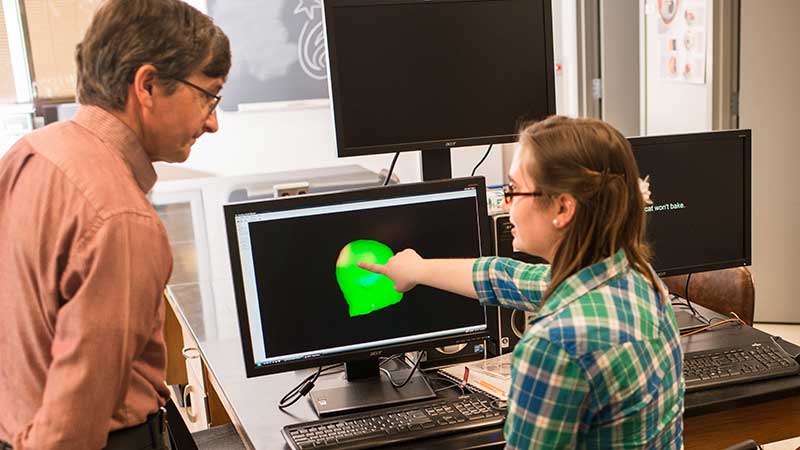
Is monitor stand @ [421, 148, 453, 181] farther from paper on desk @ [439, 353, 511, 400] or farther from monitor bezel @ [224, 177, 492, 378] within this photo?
paper on desk @ [439, 353, 511, 400]

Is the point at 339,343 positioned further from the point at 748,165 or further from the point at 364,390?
the point at 748,165

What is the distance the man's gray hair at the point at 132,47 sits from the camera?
1.19 m

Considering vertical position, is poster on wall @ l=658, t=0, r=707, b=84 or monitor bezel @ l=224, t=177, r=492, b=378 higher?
poster on wall @ l=658, t=0, r=707, b=84

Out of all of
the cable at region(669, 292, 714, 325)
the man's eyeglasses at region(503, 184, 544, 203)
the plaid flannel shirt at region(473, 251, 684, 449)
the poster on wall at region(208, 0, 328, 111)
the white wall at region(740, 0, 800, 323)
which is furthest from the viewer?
the poster on wall at region(208, 0, 328, 111)

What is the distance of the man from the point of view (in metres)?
1.09

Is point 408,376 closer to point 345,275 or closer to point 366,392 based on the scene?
point 366,392

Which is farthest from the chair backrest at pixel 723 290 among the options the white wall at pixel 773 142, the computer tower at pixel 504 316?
the white wall at pixel 773 142

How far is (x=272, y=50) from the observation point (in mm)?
4793

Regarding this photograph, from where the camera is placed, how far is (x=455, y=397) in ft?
5.40

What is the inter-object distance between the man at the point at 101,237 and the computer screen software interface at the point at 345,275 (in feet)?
0.99

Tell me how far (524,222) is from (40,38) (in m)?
3.81

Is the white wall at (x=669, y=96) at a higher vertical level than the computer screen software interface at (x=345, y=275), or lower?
higher

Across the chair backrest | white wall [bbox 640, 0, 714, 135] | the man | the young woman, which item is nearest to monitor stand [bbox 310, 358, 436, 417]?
the man

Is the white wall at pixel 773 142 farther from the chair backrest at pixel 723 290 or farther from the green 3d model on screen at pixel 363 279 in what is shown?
the green 3d model on screen at pixel 363 279
